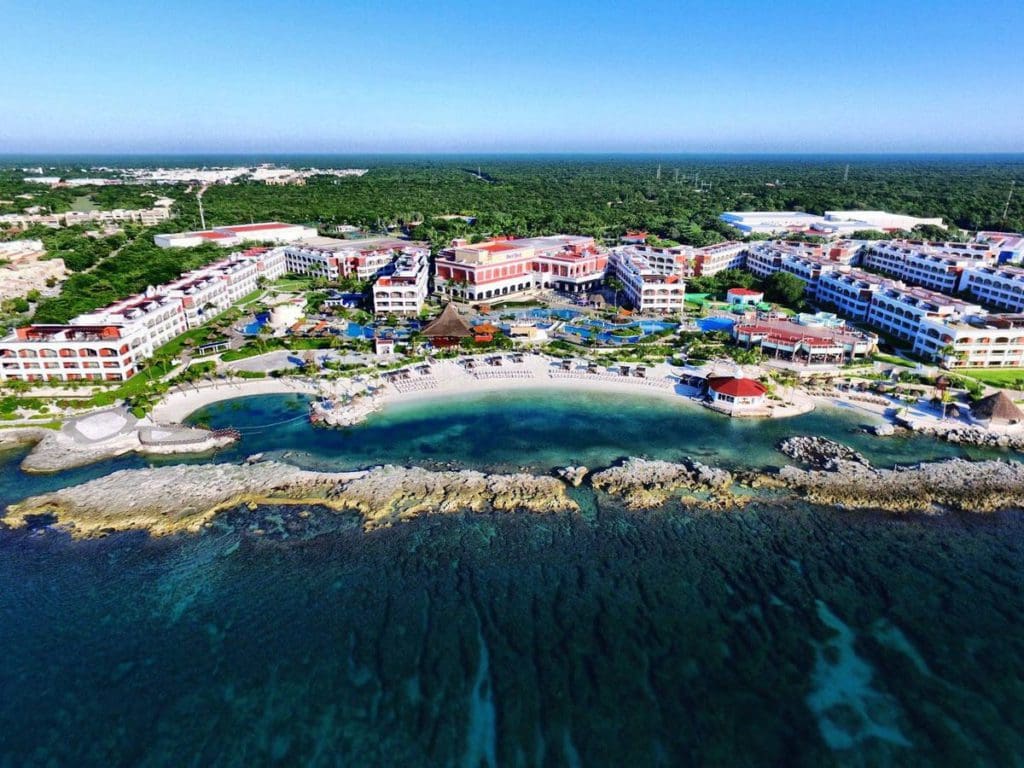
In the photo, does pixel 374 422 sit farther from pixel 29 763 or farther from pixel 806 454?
pixel 806 454

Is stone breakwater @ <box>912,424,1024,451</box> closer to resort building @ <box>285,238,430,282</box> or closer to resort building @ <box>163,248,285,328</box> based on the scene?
resort building @ <box>285,238,430,282</box>

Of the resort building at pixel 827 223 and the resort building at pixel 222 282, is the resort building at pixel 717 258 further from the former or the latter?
the resort building at pixel 222 282

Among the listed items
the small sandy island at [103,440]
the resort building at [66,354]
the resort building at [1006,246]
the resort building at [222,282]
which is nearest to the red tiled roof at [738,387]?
the small sandy island at [103,440]

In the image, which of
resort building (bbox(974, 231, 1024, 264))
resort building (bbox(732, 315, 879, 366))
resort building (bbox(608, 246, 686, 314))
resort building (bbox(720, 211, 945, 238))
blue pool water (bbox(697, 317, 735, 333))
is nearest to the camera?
resort building (bbox(732, 315, 879, 366))

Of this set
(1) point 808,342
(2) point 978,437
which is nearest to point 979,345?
(1) point 808,342

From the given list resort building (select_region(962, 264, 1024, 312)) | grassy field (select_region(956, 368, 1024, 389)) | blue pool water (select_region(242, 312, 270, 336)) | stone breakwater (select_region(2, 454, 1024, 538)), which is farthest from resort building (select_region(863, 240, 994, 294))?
blue pool water (select_region(242, 312, 270, 336))
